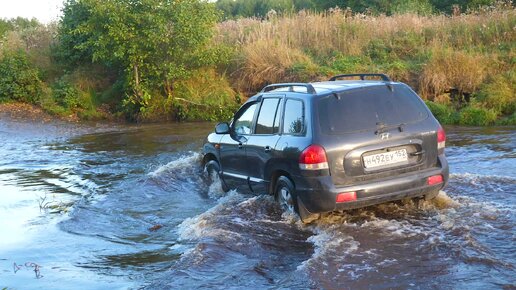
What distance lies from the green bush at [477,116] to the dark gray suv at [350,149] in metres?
8.52

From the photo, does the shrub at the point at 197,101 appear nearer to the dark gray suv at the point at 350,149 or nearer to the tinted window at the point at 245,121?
the tinted window at the point at 245,121

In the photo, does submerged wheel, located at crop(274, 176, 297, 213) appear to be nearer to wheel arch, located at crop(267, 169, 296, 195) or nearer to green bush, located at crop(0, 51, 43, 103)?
wheel arch, located at crop(267, 169, 296, 195)

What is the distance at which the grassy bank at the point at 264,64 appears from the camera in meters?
17.0

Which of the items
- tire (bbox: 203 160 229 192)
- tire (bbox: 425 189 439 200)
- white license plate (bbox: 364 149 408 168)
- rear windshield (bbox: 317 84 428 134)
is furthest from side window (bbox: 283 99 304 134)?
tire (bbox: 203 160 229 192)

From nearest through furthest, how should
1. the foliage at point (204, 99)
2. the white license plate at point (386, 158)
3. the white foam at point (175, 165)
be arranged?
1. the white license plate at point (386, 158)
2. the white foam at point (175, 165)
3. the foliage at point (204, 99)

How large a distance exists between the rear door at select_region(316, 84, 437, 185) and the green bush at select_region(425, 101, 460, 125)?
8854 mm

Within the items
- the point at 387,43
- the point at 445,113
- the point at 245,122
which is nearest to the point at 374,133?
the point at 245,122

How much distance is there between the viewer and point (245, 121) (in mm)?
9070

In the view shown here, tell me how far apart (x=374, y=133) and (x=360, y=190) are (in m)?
0.67

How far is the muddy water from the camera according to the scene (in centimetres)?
602

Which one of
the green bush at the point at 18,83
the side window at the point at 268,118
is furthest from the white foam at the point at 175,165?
the green bush at the point at 18,83

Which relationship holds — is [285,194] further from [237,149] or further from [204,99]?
[204,99]

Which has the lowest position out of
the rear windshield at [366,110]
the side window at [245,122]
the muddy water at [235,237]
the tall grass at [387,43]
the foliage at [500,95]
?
the muddy water at [235,237]

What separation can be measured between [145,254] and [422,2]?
30.0 meters
